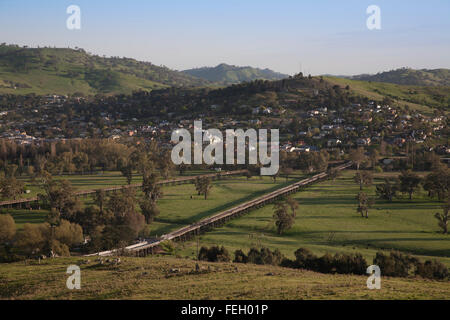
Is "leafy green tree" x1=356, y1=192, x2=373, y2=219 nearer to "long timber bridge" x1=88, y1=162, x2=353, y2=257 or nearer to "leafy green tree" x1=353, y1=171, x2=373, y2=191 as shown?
"long timber bridge" x1=88, y1=162, x2=353, y2=257

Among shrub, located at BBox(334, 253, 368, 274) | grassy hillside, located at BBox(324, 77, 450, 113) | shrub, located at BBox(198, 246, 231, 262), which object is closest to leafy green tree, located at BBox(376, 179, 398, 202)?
shrub, located at BBox(334, 253, 368, 274)

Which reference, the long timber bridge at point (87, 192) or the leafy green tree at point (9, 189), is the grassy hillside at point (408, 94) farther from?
the leafy green tree at point (9, 189)

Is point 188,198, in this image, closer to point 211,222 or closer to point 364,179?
point 211,222

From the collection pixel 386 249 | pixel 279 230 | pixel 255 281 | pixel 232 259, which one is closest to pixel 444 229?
pixel 386 249

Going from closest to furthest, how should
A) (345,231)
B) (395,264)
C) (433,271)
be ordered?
1. (433,271)
2. (395,264)
3. (345,231)

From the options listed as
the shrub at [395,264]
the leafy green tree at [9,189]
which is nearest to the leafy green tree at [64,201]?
the leafy green tree at [9,189]

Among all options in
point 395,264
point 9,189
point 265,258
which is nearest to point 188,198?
point 9,189
